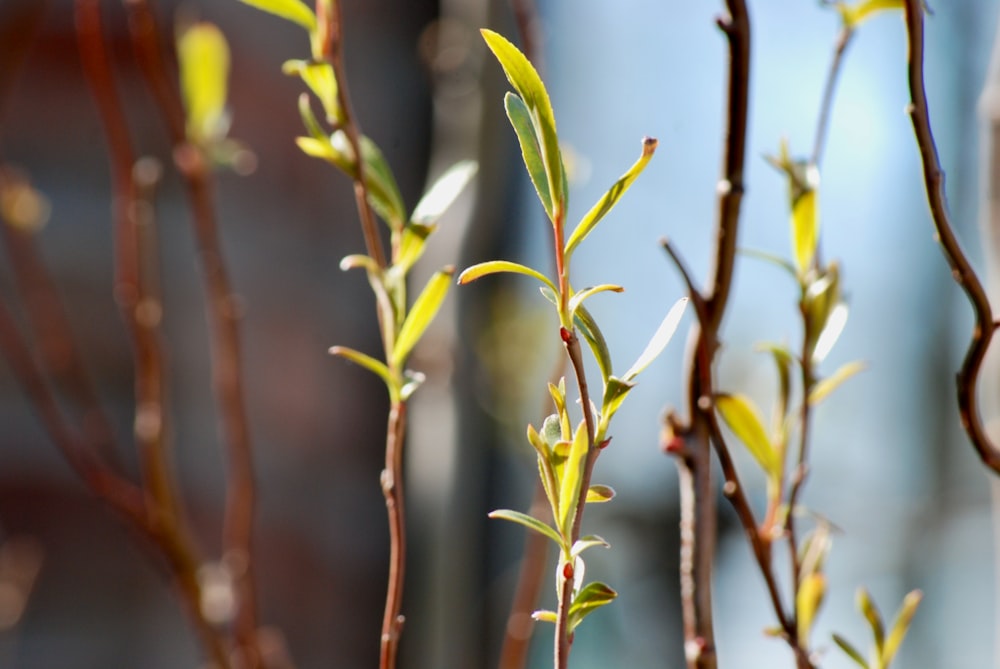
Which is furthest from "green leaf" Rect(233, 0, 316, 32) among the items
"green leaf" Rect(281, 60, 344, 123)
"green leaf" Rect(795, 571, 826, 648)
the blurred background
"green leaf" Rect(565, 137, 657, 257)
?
the blurred background

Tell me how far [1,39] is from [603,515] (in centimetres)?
92

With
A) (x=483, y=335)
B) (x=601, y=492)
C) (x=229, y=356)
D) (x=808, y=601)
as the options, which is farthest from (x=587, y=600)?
(x=483, y=335)

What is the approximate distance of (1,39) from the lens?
3.38ft

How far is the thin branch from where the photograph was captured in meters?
0.25

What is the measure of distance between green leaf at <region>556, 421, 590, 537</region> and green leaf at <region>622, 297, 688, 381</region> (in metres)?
0.02

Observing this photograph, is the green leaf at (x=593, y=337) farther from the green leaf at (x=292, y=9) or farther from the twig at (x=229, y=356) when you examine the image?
the twig at (x=229, y=356)

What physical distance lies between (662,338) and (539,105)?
57 mm

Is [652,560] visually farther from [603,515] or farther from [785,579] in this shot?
[785,579]

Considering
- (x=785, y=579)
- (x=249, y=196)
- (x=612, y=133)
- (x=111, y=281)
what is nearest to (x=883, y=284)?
(x=612, y=133)

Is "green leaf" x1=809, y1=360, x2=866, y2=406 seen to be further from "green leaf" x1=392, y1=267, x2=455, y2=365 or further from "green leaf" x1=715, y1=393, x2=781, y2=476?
"green leaf" x1=392, y1=267, x2=455, y2=365

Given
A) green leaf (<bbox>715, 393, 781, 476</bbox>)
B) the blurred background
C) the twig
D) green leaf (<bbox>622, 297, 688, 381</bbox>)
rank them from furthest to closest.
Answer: the blurred background
the twig
green leaf (<bbox>715, 393, 781, 476</bbox>)
green leaf (<bbox>622, 297, 688, 381</bbox>)

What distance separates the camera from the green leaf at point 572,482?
22cm

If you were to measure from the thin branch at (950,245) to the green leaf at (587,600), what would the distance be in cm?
12

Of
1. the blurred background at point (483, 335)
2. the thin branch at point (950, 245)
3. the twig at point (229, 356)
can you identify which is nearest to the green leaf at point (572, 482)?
the thin branch at point (950, 245)
